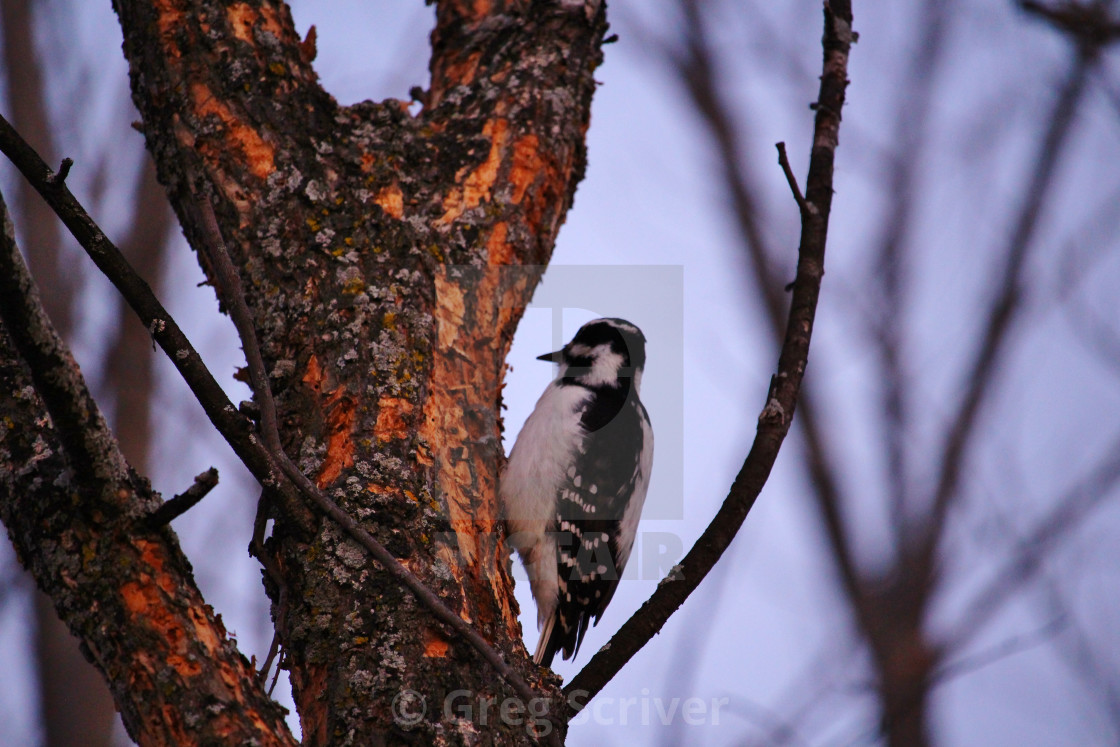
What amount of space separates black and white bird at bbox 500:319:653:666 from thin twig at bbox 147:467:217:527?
1780 mm

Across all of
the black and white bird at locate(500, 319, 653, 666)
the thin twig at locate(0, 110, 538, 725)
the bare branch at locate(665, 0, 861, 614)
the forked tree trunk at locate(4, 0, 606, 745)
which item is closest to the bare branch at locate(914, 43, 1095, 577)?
the bare branch at locate(665, 0, 861, 614)

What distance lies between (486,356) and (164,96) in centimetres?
114

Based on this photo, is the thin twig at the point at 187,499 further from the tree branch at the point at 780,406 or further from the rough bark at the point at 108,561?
the tree branch at the point at 780,406

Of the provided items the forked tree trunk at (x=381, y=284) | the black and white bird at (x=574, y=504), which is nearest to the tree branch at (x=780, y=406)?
the forked tree trunk at (x=381, y=284)

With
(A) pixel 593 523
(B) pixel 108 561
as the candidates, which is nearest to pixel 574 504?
(A) pixel 593 523

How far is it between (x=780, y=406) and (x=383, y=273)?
1.08 meters

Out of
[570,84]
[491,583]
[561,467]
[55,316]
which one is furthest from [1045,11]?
[55,316]

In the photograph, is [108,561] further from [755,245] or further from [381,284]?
[755,245]

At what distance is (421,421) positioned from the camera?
7.97 ft

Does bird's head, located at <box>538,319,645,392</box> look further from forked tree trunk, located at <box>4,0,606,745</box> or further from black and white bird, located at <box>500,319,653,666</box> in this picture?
forked tree trunk, located at <box>4,0,606,745</box>

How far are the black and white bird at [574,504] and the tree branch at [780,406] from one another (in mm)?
1182

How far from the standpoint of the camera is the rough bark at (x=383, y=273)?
1.98 metres

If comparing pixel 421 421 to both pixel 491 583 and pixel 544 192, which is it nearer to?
pixel 491 583

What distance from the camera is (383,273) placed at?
2604 mm
